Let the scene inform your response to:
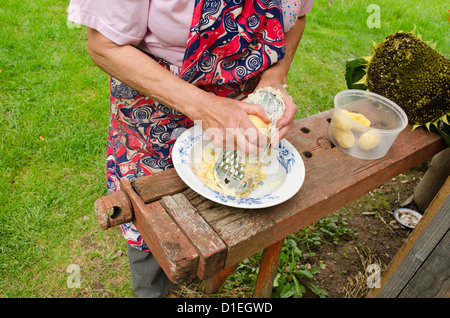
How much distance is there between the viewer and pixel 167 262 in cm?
113

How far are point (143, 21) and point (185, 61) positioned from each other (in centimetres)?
23

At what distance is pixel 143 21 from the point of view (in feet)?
4.36

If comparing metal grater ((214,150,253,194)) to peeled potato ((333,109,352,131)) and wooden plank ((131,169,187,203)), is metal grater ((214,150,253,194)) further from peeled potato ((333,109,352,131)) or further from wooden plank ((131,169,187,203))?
peeled potato ((333,109,352,131))

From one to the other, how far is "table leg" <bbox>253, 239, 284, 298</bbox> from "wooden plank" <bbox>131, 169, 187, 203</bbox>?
0.76m

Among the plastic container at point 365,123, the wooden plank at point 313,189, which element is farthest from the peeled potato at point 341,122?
the wooden plank at point 313,189

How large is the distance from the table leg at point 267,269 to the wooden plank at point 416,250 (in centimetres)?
56

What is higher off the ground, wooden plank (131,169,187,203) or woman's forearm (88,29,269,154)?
woman's forearm (88,29,269,154)

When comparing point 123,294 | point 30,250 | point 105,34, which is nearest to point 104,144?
point 30,250

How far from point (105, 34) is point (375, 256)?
99.7 inches

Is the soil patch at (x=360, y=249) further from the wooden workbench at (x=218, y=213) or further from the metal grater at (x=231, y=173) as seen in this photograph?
the metal grater at (x=231, y=173)

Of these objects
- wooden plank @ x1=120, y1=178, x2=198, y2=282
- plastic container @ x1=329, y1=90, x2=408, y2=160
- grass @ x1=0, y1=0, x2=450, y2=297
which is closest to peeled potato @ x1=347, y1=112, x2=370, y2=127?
plastic container @ x1=329, y1=90, x2=408, y2=160

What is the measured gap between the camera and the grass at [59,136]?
2.42 metres

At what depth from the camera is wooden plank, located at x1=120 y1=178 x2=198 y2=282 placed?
1.10 metres

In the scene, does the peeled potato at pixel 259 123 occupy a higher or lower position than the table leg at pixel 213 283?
higher
